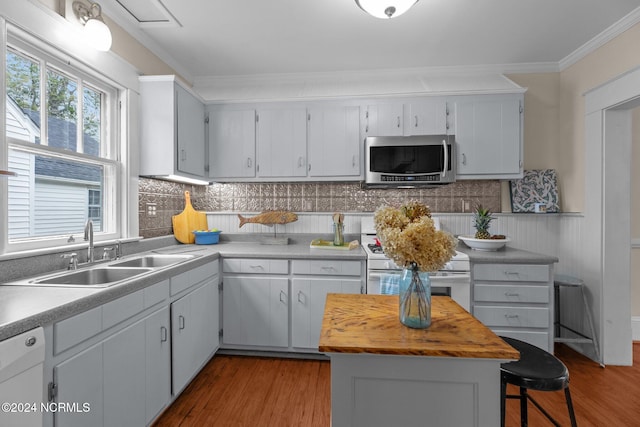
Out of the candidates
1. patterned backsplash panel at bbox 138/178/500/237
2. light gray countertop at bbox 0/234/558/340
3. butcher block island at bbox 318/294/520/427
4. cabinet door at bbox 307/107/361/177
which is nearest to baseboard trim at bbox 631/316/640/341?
light gray countertop at bbox 0/234/558/340

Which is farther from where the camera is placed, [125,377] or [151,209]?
[151,209]

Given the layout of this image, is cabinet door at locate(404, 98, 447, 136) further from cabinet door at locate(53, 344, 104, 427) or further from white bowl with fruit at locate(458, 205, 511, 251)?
cabinet door at locate(53, 344, 104, 427)

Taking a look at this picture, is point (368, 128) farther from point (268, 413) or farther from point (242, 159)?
point (268, 413)

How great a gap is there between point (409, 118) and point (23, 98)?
2.67 m

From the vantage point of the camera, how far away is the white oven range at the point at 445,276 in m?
2.31

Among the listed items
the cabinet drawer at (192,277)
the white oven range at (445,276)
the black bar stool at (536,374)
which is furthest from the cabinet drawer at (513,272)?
the cabinet drawer at (192,277)

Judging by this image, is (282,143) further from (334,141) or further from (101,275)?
(101,275)

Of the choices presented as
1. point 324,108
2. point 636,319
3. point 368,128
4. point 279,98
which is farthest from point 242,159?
point 636,319

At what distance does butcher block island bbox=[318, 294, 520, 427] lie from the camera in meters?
0.89

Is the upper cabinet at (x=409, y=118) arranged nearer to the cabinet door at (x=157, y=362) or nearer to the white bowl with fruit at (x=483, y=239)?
the white bowl with fruit at (x=483, y=239)

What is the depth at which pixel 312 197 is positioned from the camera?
3197 millimetres

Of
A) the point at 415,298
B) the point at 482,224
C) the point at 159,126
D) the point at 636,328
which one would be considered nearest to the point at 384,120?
the point at 482,224

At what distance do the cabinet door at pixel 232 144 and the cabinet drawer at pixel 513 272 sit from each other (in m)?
2.12

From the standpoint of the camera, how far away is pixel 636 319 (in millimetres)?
2857
